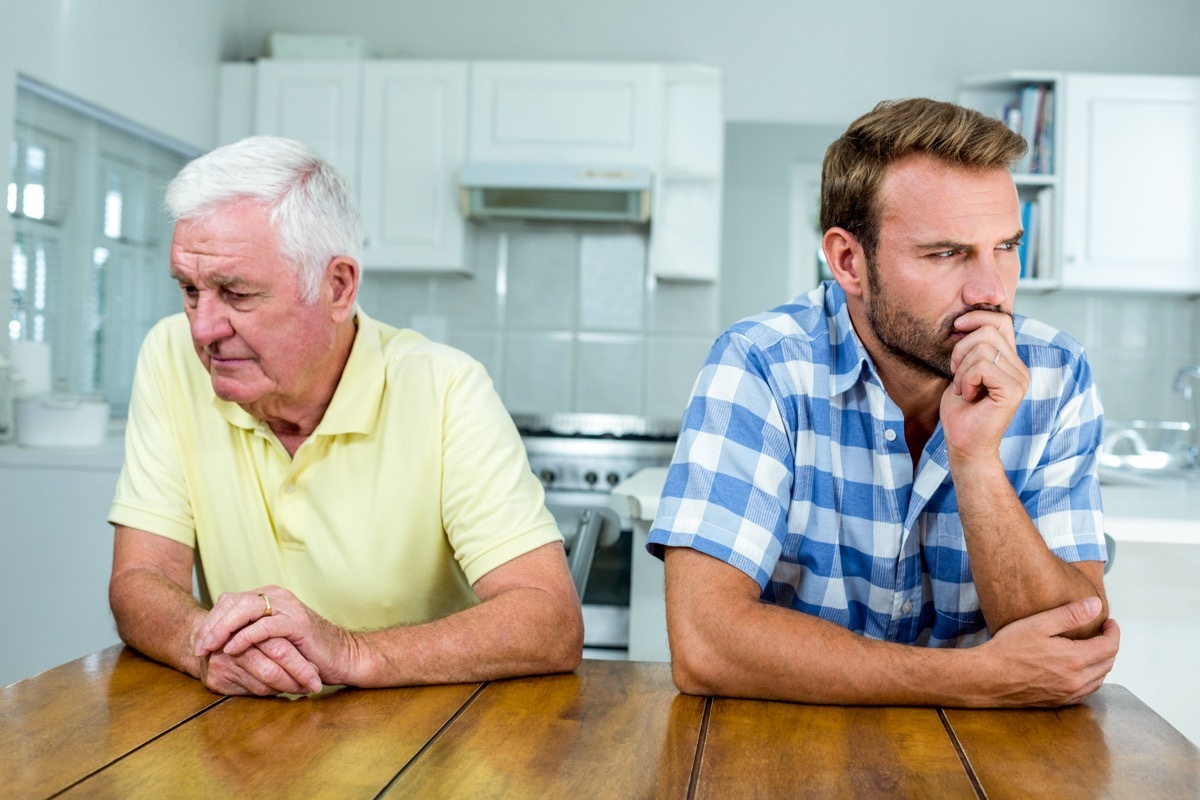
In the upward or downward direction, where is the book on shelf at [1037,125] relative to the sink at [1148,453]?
upward

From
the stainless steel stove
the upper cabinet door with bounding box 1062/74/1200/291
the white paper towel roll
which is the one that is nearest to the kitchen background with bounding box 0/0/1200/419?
the upper cabinet door with bounding box 1062/74/1200/291

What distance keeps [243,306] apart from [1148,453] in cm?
343

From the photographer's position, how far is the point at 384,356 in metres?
1.55

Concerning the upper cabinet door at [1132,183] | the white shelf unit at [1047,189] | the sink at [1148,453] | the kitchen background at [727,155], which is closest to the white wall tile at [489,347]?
the kitchen background at [727,155]

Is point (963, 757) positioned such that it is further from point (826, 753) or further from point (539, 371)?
point (539, 371)

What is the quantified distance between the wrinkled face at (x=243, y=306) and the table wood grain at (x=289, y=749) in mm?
444

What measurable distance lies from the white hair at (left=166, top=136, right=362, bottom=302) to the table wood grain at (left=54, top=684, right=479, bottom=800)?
0.55m

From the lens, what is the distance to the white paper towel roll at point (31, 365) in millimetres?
3115

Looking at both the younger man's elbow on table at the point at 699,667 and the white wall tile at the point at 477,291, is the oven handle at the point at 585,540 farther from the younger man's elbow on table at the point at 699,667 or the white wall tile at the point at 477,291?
the white wall tile at the point at 477,291

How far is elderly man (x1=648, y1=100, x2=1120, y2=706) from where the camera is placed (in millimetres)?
1259

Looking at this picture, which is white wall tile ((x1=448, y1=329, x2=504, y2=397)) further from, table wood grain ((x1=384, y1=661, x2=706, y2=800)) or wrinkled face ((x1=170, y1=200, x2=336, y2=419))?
table wood grain ((x1=384, y1=661, x2=706, y2=800))

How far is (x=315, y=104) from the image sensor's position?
4371 mm

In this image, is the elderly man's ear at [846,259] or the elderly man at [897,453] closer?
the elderly man at [897,453]

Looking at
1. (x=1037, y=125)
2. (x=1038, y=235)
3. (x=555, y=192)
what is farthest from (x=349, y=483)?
(x=1037, y=125)
